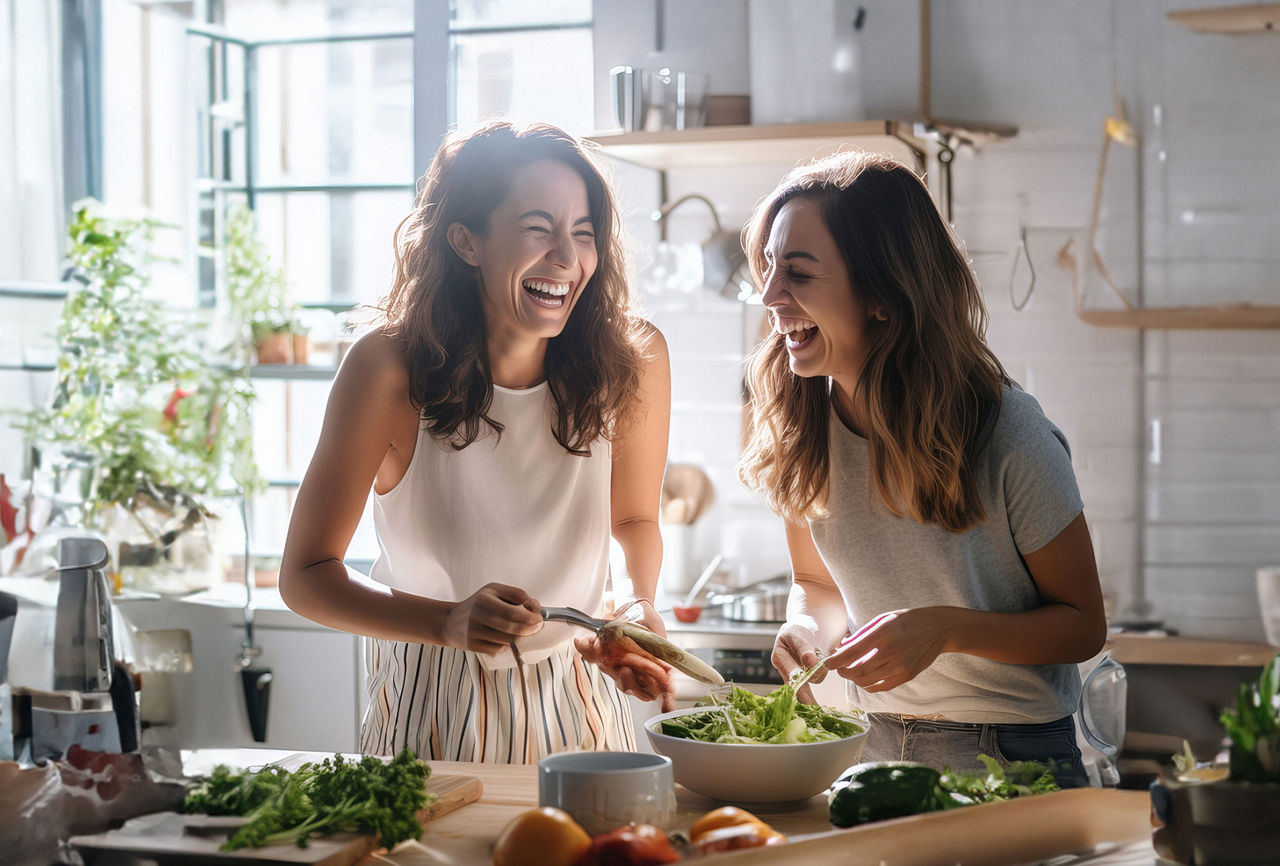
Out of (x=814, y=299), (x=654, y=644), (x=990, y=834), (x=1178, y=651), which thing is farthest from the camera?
(x=1178, y=651)

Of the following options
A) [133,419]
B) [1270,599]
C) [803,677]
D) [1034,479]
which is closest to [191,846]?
[803,677]

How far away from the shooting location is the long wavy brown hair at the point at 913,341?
4.56 feet

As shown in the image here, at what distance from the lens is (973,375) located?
143 cm

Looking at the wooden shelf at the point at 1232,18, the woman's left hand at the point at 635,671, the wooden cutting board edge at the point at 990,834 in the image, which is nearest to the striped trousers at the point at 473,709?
the woman's left hand at the point at 635,671

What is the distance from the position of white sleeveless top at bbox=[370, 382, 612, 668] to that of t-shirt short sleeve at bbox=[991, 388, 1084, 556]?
20.7 inches

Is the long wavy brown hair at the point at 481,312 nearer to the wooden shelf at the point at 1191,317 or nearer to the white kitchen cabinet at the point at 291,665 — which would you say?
the white kitchen cabinet at the point at 291,665

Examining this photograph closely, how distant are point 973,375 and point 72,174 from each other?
2.50 meters

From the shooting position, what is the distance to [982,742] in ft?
4.56

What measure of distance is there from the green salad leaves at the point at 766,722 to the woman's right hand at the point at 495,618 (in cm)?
17

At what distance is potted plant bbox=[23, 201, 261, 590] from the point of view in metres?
2.68

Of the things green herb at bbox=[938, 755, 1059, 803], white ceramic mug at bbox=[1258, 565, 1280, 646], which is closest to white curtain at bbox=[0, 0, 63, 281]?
green herb at bbox=[938, 755, 1059, 803]

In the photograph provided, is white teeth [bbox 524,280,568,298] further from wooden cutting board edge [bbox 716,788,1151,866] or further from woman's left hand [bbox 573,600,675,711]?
wooden cutting board edge [bbox 716,788,1151,866]

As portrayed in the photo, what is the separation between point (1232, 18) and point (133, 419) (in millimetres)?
2400

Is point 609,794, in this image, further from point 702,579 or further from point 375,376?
point 702,579
